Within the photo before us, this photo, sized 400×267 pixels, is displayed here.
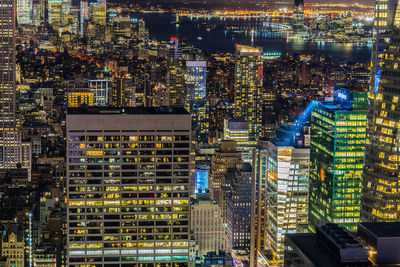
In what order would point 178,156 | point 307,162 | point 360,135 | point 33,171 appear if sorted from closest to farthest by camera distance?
1. point 178,156
2. point 360,135
3. point 307,162
4. point 33,171

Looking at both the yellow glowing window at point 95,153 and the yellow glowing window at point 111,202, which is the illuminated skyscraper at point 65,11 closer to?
the yellow glowing window at point 95,153

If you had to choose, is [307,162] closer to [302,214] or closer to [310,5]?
[302,214]

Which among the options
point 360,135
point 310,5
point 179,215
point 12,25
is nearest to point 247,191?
point 360,135

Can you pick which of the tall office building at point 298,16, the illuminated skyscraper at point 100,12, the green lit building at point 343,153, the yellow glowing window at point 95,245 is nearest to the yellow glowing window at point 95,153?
the yellow glowing window at point 95,245

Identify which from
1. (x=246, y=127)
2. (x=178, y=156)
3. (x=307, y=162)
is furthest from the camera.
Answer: (x=246, y=127)

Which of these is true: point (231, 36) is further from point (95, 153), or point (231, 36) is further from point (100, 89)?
point (95, 153)

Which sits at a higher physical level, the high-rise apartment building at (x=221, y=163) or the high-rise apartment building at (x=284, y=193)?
the high-rise apartment building at (x=284, y=193)
